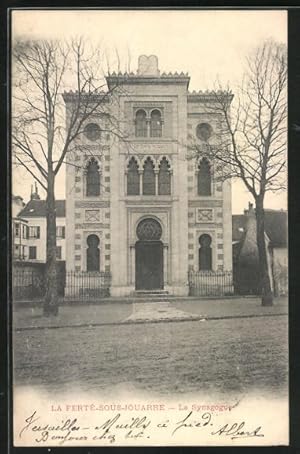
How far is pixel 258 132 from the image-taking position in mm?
6645

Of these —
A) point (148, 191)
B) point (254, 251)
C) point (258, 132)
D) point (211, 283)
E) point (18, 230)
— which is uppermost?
point (258, 132)

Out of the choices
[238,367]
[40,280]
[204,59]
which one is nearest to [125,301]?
[40,280]

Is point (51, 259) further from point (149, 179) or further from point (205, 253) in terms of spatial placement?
point (205, 253)

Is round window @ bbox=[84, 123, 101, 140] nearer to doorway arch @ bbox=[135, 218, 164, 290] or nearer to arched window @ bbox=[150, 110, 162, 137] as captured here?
arched window @ bbox=[150, 110, 162, 137]

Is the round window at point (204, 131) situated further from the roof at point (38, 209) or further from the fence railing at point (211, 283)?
the roof at point (38, 209)

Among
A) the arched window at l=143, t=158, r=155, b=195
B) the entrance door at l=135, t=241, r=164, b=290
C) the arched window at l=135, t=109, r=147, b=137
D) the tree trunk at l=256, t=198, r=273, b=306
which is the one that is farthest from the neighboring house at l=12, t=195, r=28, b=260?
the tree trunk at l=256, t=198, r=273, b=306

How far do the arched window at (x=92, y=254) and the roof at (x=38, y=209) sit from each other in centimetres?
58

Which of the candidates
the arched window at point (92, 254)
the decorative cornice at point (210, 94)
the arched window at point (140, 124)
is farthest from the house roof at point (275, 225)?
the arched window at point (92, 254)

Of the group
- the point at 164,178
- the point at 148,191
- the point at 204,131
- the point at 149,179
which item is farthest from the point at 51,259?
the point at 204,131

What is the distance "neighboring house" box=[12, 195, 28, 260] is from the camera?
6.21 meters

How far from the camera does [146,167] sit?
7.34m

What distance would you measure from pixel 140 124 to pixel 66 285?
2.68 metres

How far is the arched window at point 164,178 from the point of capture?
23.4 ft
